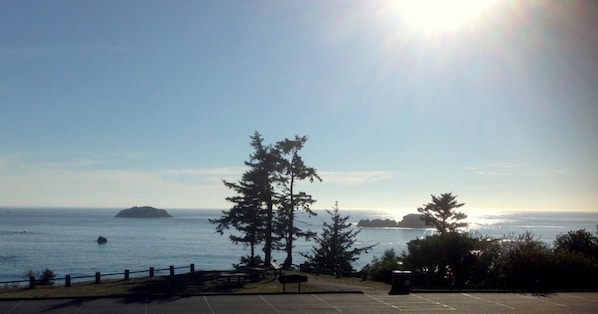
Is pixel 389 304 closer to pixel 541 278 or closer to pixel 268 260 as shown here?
pixel 541 278

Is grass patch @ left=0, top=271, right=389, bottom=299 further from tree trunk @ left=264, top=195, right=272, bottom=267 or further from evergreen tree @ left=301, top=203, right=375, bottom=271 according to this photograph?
evergreen tree @ left=301, top=203, right=375, bottom=271

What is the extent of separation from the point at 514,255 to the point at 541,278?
1827 mm

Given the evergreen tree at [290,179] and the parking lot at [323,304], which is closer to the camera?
the parking lot at [323,304]

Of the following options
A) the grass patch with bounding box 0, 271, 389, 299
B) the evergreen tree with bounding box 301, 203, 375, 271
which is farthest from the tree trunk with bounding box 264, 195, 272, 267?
the grass patch with bounding box 0, 271, 389, 299

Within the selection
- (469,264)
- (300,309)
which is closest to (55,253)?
(469,264)

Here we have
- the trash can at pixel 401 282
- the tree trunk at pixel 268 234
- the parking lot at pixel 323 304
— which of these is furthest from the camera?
the tree trunk at pixel 268 234

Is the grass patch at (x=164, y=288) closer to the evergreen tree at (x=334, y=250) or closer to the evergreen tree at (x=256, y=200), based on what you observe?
the evergreen tree at (x=256, y=200)

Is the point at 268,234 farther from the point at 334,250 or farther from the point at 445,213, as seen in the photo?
the point at 445,213

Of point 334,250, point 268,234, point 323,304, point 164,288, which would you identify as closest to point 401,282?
point 323,304

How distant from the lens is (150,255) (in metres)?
88.8

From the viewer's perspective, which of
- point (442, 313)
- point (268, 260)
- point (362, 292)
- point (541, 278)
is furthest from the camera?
point (268, 260)

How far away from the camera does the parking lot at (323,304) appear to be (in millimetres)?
20141

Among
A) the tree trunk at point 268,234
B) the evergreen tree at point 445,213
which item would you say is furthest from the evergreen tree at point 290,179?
the evergreen tree at point 445,213

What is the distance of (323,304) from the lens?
70.6 ft
